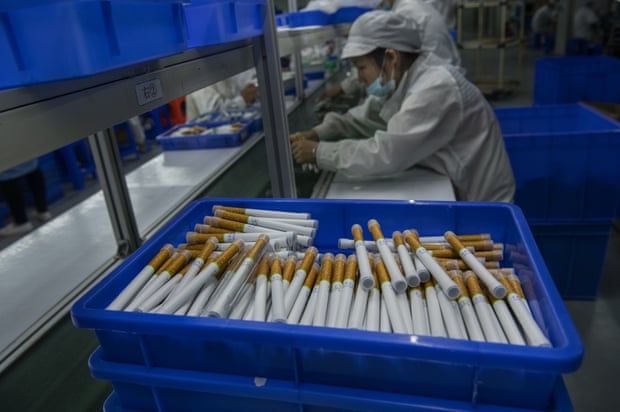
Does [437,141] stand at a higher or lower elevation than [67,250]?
higher

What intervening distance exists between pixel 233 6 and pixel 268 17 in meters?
0.28

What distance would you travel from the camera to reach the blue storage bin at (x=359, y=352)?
0.53m

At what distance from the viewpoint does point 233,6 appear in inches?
39.4

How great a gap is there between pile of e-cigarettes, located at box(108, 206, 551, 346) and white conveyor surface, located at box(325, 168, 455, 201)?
2.37 ft

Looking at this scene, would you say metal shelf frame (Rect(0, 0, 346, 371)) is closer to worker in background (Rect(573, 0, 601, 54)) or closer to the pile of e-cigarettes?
the pile of e-cigarettes

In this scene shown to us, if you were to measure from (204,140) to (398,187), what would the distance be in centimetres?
115

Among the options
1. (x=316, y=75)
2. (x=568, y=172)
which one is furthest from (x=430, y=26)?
(x=568, y=172)

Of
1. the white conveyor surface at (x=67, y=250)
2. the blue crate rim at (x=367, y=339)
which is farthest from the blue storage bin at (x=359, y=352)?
the white conveyor surface at (x=67, y=250)

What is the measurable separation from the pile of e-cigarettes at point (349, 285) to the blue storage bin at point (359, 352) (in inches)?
1.8

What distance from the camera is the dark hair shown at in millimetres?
1869

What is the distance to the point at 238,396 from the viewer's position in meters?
0.66

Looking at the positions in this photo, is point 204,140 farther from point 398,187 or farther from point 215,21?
point 215,21

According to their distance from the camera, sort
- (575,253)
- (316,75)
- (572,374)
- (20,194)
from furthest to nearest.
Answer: (316,75)
(20,194)
(575,253)
(572,374)

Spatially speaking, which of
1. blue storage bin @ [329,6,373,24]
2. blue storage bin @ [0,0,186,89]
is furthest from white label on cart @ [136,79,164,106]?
blue storage bin @ [329,6,373,24]
